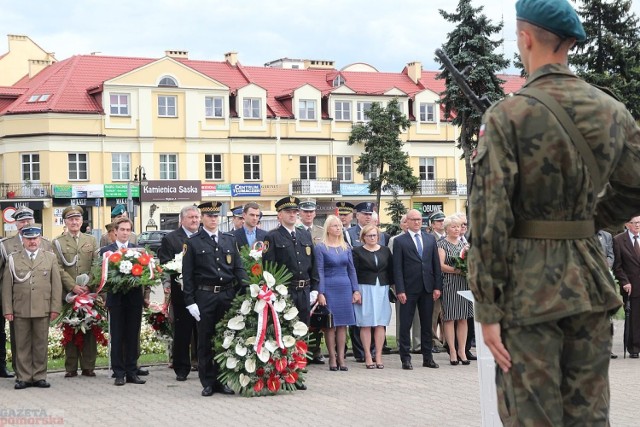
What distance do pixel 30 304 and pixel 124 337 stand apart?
1244 millimetres

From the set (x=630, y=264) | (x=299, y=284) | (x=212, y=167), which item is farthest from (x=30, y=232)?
(x=212, y=167)

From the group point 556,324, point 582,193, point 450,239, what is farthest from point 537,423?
point 450,239

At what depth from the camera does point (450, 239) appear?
14125mm

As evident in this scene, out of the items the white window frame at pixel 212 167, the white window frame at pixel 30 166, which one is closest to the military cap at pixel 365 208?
the white window frame at pixel 30 166

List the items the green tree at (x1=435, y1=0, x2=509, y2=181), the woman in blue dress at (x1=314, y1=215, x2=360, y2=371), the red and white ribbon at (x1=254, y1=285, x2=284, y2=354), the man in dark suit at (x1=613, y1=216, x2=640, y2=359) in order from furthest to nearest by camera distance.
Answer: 1. the green tree at (x1=435, y1=0, x2=509, y2=181)
2. the man in dark suit at (x1=613, y1=216, x2=640, y2=359)
3. the woman in blue dress at (x1=314, y1=215, x2=360, y2=371)
4. the red and white ribbon at (x1=254, y1=285, x2=284, y2=354)

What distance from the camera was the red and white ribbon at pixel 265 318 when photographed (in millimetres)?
11086

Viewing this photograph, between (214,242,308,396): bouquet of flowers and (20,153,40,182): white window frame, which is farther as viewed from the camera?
(20,153,40,182): white window frame

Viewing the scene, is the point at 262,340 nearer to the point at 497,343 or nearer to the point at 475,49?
the point at 497,343

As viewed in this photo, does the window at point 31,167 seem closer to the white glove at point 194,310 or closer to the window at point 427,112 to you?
the window at point 427,112

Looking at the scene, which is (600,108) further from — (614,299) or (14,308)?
(14,308)

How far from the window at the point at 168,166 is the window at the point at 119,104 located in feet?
12.5

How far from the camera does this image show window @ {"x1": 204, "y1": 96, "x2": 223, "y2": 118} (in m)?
64.1

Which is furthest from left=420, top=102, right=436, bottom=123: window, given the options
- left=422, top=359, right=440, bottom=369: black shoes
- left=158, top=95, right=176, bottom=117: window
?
left=422, top=359, right=440, bottom=369: black shoes

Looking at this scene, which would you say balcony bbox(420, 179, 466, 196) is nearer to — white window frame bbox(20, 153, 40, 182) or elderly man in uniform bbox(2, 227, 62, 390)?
white window frame bbox(20, 153, 40, 182)
